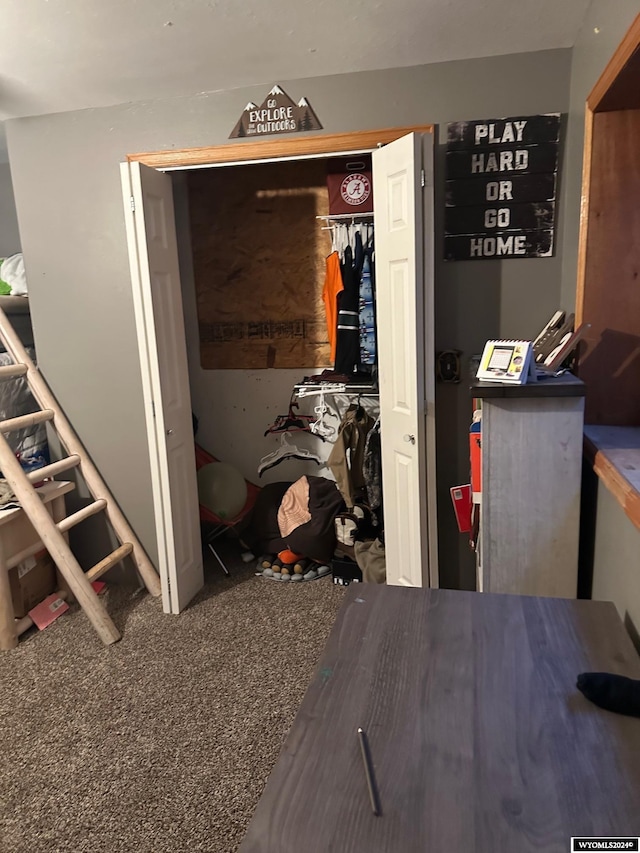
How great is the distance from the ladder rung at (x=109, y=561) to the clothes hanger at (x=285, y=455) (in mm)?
915

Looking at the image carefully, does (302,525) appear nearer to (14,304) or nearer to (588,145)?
(14,304)

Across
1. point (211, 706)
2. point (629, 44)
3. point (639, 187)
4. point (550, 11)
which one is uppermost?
point (550, 11)

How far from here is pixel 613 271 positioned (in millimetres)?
1919

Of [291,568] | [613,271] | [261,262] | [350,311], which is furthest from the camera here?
[261,262]

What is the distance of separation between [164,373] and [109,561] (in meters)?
1.00

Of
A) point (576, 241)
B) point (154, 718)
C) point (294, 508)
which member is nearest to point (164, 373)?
point (294, 508)

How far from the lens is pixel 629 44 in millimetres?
1467

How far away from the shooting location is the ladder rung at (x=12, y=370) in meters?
2.99

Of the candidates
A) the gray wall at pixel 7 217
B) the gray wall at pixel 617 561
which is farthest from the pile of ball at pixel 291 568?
the gray wall at pixel 7 217

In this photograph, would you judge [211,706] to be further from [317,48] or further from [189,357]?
[317,48]

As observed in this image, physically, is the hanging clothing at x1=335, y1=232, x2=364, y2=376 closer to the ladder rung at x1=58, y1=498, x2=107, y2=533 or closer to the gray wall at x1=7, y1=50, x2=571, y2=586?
the gray wall at x1=7, y1=50, x2=571, y2=586

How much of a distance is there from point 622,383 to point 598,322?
212mm

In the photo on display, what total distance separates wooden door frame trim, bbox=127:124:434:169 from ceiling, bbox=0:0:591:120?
248 mm

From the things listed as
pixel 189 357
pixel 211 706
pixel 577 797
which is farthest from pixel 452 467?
pixel 577 797
